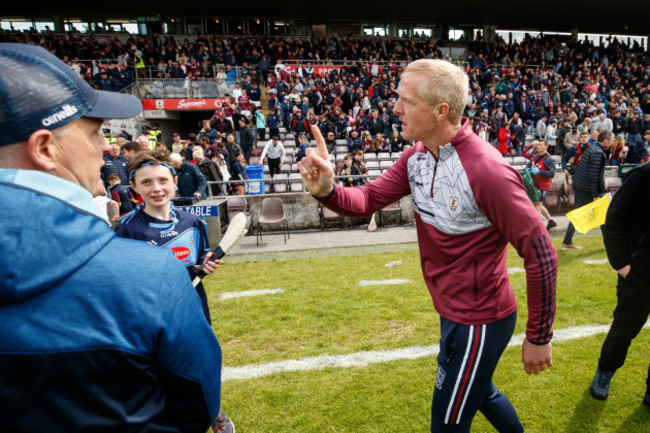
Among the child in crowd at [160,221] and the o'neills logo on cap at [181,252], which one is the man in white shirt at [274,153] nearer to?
the child in crowd at [160,221]

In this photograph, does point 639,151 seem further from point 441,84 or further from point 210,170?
point 441,84

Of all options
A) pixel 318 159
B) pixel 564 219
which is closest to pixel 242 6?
pixel 564 219

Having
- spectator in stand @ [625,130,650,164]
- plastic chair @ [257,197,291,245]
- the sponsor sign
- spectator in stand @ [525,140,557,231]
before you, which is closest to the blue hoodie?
plastic chair @ [257,197,291,245]

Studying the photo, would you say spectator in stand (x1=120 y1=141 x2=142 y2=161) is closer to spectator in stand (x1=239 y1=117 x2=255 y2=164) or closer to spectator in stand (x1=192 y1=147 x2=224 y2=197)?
spectator in stand (x1=192 y1=147 x2=224 y2=197)

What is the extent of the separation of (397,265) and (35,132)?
20.5 ft

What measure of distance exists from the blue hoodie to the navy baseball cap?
11 cm

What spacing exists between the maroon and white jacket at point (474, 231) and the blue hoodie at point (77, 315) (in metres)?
1.22

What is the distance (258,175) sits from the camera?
1175 cm

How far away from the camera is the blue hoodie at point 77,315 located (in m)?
0.71

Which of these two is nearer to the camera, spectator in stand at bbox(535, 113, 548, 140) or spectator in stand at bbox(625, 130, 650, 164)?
spectator in stand at bbox(625, 130, 650, 164)

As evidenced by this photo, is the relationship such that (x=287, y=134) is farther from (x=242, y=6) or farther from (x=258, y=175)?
(x=242, y=6)

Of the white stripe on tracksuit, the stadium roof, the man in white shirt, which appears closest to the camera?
the white stripe on tracksuit

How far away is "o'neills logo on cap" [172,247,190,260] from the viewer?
2.84 m

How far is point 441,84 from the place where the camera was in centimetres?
165
